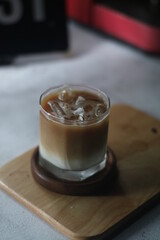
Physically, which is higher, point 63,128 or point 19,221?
point 63,128

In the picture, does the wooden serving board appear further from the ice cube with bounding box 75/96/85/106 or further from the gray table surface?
the ice cube with bounding box 75/96/85/106

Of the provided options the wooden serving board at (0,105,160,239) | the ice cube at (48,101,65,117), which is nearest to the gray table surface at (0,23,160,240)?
the wooden serving board at (0,105,160,239)

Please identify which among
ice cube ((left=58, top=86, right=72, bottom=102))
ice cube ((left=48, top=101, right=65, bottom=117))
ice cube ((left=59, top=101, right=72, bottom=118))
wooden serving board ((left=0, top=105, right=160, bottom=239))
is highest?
ice cube ((left=59, top=101, right=72, bottom=118))

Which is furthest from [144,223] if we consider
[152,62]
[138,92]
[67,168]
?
[152,62]

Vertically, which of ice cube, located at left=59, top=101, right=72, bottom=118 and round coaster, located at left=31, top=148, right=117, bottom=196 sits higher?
ice cube, located at left=59, top=101, right=72, bottom=118

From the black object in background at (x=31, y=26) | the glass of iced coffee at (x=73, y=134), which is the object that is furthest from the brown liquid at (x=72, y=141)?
the black object in background at (x=31, y=26)

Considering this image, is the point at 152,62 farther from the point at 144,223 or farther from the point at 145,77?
the point at 144,223

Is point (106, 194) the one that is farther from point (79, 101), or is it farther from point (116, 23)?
point (116, 23)

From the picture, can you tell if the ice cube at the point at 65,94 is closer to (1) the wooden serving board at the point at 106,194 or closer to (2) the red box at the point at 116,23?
(1) the wooden serving board at the point at 106,194

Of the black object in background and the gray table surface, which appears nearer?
the gray table surface
